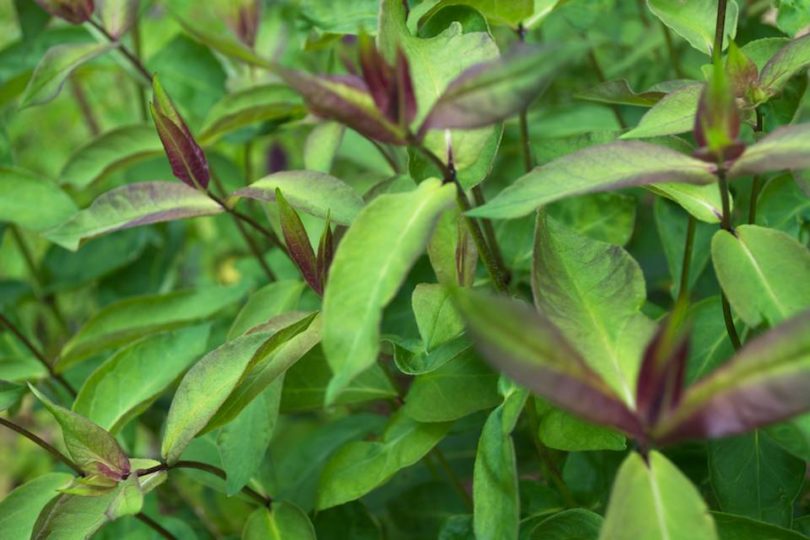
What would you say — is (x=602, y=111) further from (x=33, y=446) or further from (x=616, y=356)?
(x=33, y=446)

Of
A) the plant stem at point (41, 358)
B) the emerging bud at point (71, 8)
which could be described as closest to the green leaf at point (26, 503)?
the plant stem at point (41, 358)

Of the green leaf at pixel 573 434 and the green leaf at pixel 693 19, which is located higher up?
the green leaf at pixel 693 19

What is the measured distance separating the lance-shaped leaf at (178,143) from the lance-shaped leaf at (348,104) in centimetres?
19

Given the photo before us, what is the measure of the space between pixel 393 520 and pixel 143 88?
1.99ft

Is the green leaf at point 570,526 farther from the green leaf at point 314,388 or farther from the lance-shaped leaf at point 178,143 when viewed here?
the lance-shaped leaf at point 178,143

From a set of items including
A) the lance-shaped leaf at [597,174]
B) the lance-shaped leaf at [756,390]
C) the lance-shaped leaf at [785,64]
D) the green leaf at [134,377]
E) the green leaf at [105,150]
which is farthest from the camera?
the green leaf at [105,150]

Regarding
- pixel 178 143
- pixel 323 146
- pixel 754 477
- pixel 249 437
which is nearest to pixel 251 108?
pixel 323 146

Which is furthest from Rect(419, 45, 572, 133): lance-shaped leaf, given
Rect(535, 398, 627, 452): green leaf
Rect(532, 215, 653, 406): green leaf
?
Rect(535, 398, 627, 452): green leaf

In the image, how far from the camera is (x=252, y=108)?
843 millimetres

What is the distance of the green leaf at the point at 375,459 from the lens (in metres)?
0.68

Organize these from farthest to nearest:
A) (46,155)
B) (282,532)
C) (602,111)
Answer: (46,155)
(602,111)
(282,532)

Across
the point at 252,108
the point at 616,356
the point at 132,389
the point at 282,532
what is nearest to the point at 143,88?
the point at 252,108

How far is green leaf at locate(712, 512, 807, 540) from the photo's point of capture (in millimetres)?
553

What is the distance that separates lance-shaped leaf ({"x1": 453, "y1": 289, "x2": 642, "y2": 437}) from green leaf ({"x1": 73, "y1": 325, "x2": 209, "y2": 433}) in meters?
0.40
